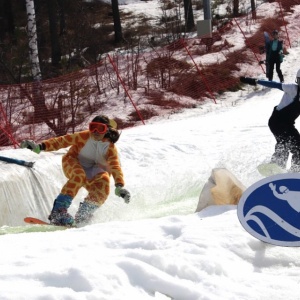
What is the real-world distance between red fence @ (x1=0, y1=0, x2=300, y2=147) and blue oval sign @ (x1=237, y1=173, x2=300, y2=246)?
596cm

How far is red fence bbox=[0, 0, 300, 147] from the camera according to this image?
11891mm

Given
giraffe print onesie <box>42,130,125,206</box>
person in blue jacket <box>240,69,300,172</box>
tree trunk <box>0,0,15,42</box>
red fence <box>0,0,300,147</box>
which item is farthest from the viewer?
tree trunk <box>0,0,15,42</box>

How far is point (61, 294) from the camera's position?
11.1ft

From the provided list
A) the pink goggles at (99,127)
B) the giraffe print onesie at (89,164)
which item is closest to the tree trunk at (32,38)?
the giraffe print onesie at (89,164)

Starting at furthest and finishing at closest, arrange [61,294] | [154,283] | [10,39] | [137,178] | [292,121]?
1. [10,39]
2. [137,178]
3. [292,121]
4. [154,283]
5. [61,294]

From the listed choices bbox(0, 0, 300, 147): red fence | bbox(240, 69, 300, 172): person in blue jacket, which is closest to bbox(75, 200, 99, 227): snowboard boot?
bbox(240, 69, 300, 172): person in blue jacket

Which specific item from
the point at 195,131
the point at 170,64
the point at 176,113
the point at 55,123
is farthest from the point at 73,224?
the point at 170,64

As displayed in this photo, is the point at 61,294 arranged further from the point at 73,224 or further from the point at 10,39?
the point at 10,39

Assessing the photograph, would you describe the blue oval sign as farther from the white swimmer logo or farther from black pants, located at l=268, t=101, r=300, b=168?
black pants, located at l=268, t=101, r=300, b=168

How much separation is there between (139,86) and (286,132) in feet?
29.6

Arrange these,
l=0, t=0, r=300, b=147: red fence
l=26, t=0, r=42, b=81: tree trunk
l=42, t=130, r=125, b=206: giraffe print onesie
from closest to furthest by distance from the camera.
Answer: l=42, t=130, r=125, b=206: giraffe print onesie < l=0, t=0, r=300, b=147: red fence < l=26, t=0, r=42, b=81: tree trunk

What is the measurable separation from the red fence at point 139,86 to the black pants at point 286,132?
4.14 m

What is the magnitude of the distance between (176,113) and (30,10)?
3.86 metres

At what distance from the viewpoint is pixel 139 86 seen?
16125 mm
